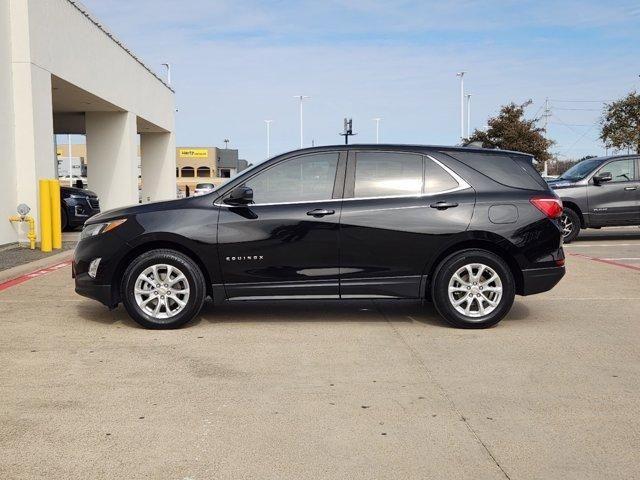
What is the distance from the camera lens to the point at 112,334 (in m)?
6.50

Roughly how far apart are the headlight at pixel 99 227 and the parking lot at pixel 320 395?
0.92 m

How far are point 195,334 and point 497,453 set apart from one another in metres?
3.51

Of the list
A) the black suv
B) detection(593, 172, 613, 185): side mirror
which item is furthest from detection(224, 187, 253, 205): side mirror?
detection(593, 172, 613, 185): side mirror

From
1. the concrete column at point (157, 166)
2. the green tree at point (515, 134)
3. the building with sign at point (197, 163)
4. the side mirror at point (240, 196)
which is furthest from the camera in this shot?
the building with sign at point (197, 163)

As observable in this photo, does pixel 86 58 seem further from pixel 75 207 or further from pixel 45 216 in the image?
pixel 45 216

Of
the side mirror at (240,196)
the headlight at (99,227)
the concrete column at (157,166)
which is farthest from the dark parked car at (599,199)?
the concrete column at (157,166)

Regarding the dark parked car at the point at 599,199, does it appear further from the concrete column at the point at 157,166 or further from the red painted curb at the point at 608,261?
the concrete column at the point at 157,166

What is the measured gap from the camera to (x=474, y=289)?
21.7ft

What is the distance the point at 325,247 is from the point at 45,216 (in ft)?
28.3

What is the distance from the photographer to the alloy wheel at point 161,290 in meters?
6.55

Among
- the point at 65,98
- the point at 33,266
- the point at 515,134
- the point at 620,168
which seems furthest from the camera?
the point at 515,134

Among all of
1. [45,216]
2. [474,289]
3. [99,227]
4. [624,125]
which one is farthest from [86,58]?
[624,125]

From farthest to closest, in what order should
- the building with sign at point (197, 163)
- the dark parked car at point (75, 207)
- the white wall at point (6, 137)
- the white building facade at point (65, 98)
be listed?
the building with sign at point (197, 163) < the dark parked car at point (75, 207) < the white building facade at point (65, 98) < the white wall at point (6, 137)

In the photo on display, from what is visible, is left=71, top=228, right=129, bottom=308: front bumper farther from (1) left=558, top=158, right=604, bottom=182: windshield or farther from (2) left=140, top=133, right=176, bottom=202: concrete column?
(2) left=140, top=133, right=176, bottom=202: concrete column
